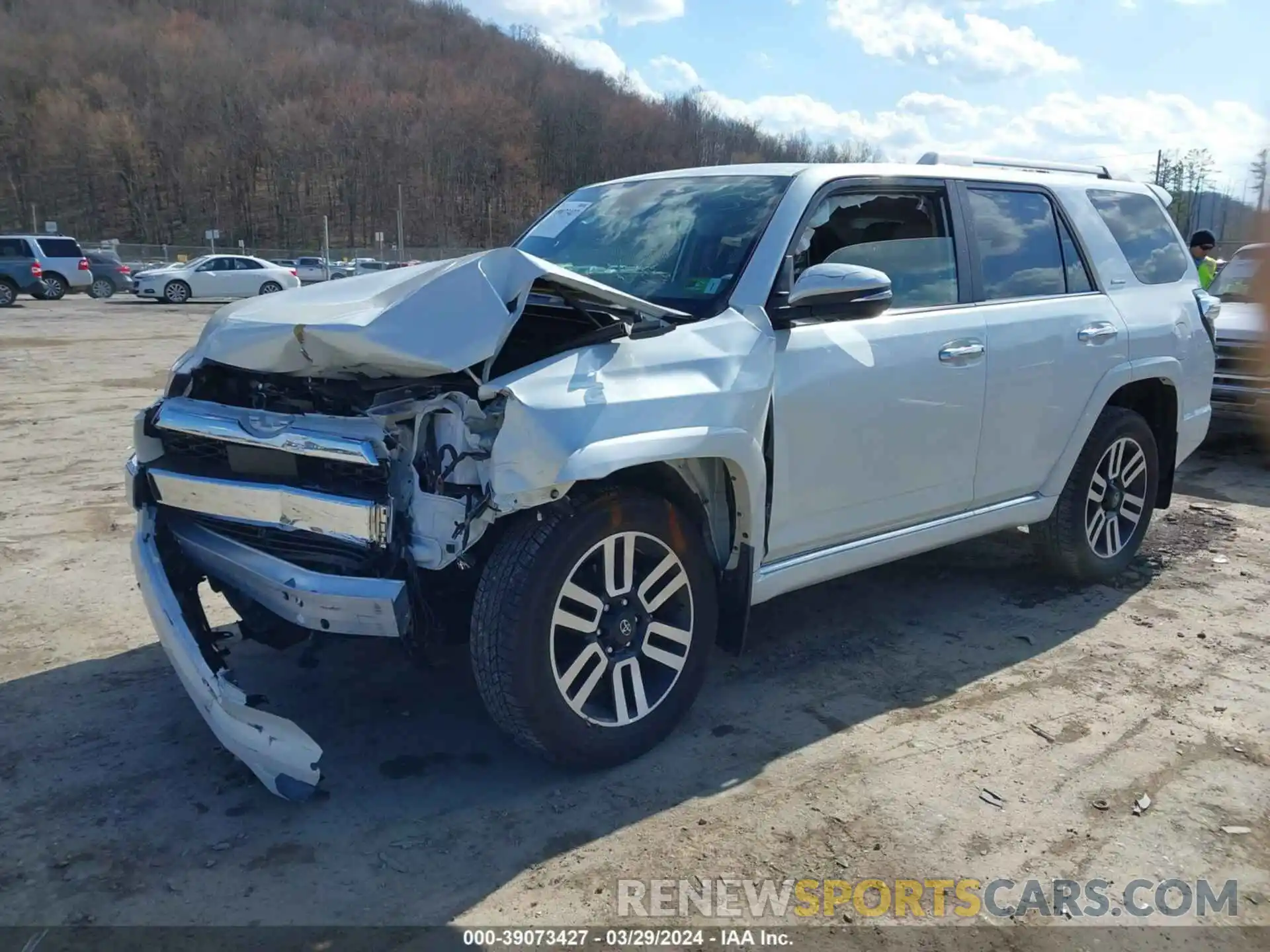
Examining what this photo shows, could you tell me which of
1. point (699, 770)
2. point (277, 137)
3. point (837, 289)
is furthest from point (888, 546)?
point (277, 137)

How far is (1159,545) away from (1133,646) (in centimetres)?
181

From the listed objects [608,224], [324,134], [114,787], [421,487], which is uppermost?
[324,134]

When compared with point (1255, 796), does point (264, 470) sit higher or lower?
higher

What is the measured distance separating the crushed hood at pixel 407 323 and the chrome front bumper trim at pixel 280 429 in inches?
6.4

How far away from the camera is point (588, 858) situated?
280 centimetres

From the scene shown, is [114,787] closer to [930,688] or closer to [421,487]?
[421,487]

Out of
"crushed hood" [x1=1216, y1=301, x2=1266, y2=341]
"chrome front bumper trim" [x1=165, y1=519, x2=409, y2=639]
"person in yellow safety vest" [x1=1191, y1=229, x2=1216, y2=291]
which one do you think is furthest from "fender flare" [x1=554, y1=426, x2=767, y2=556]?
"person in yellow safety vest" [x1=1191, y1=229, x2=1216, y2=291]

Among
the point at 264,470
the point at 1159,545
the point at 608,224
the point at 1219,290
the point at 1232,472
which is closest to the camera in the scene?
the point at 264,470

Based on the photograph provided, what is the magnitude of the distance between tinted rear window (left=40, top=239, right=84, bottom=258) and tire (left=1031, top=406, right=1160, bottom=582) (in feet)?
101

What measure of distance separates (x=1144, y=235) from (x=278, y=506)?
4.58 meters

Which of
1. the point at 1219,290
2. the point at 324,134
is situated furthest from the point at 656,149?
the point at 1219,290

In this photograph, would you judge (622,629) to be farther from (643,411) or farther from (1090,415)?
(1090,415)

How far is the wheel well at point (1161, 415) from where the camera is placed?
17.0 ft

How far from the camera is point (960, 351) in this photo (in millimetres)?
4047
